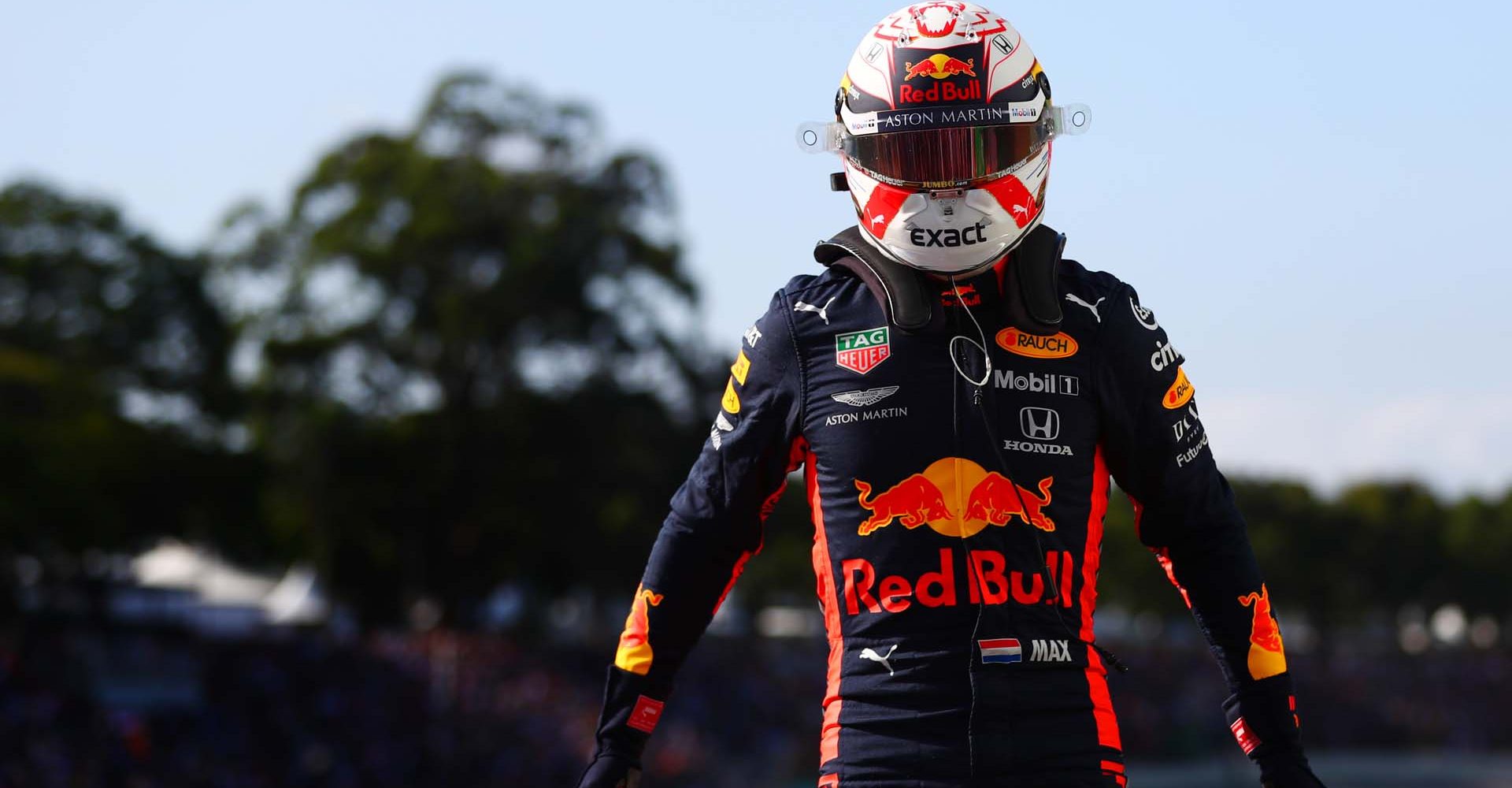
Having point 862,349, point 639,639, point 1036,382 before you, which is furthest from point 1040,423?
point 639,639

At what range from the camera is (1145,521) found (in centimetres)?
338

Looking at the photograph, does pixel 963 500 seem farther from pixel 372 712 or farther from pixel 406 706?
pixel 406 706

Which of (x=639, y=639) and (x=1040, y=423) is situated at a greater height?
(x=1040, y=423)

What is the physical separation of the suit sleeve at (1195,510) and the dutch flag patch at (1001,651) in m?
0.41

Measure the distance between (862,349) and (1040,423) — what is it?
337 millimetres

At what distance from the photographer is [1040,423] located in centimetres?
321

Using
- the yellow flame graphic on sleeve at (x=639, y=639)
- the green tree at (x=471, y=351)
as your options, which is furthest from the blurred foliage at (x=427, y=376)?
the yellow flame graphic on sleeve at (x=639, y=639)

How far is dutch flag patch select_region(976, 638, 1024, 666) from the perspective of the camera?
3.07 metres

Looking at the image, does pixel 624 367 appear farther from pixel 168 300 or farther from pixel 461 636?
pixel 168 300

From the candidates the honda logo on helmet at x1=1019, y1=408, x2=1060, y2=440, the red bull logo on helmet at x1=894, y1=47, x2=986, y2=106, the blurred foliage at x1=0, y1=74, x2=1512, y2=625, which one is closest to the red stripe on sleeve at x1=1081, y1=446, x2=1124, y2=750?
the honda logo on helmet at x1=1019, y1=408, x2=1060, y2=440

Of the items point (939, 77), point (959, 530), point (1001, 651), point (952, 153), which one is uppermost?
point (939, 77)

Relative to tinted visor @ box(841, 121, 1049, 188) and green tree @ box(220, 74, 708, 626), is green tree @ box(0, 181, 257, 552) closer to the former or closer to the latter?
green tree @ box(220, 74, 708, 626)

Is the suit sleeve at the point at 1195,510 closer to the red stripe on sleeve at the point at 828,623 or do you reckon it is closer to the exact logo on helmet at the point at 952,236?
the exact logo on helmet at the point at 952,236

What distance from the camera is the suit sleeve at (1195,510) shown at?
10.8 ft
